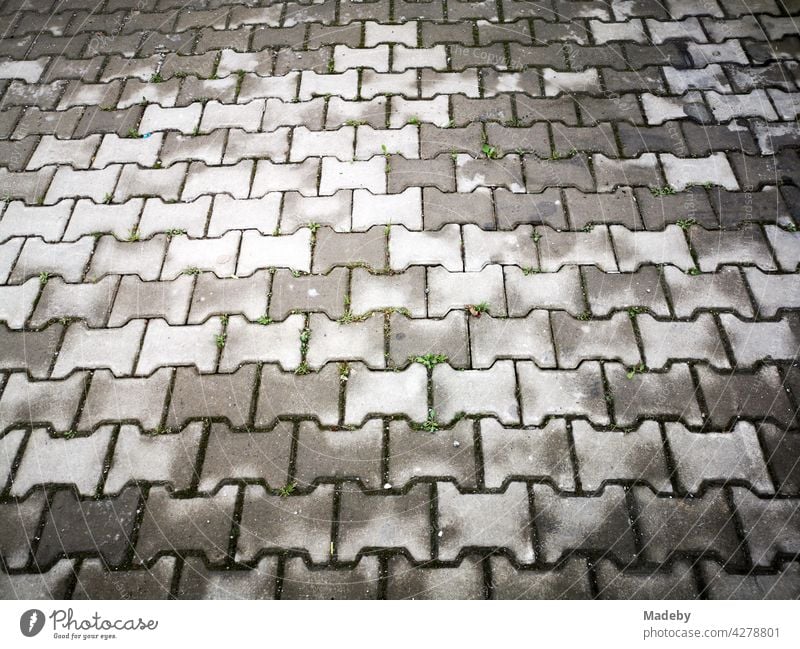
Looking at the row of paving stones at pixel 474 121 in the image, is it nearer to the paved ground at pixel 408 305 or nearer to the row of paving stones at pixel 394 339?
the paved ground at pixel 408 305

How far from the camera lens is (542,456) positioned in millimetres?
2395

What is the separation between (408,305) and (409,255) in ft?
1.02

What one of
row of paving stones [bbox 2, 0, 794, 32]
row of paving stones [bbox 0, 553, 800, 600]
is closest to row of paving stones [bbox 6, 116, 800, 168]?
row of paving stones [bbox 2, 0, 794, 32]

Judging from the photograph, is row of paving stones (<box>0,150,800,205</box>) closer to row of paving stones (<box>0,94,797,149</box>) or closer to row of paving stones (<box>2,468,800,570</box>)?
row of paving stones (<box>0,94,797,149</box>)

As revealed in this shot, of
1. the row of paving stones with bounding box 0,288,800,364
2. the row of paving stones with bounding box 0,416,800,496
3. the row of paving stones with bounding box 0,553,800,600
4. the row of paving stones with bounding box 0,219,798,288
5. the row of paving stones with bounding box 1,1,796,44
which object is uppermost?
the row of paving stones with bounding box 1,1,796,44

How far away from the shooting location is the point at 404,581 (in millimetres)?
2160

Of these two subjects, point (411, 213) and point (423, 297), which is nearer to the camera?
point (423, 297)

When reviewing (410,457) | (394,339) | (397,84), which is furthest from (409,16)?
(410,457)

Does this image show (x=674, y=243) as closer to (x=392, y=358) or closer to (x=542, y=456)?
(x=542, y=456)

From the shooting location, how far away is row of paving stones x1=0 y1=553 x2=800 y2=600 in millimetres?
2131

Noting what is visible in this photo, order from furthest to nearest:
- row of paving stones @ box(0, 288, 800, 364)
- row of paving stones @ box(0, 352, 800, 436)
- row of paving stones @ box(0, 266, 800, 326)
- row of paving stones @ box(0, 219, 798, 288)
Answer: row of paving stones @ box(0, 219, 798, 288), row of paving stones @ box(0, 266, 800, 326), row of paving stones @ box(0, 288, 800, 364), row of paving stones @ box(0, 352, 800, 436)

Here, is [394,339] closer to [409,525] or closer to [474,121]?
[409,525]

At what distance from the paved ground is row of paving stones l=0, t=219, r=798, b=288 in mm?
16

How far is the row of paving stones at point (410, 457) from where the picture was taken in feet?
7.69
